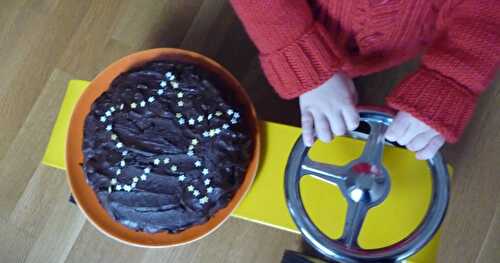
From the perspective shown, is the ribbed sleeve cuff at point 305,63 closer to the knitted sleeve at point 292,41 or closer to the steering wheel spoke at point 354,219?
the knitted sleeve at point 292,41

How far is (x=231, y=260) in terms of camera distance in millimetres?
1072

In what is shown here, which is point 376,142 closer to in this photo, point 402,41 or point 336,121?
point 336,121

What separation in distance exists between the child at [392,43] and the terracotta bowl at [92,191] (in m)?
0.17

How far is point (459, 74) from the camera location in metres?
0.61

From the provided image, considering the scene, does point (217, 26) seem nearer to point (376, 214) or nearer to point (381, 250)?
point (376, 214)

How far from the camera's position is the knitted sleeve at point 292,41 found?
2.13 feet

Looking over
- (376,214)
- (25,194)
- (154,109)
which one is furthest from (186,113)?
(25,194)

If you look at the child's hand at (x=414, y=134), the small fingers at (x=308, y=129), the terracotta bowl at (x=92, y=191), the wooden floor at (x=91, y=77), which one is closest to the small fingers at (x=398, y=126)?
the child's hand at (x=414, y=134)

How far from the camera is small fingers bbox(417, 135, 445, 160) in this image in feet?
2.14

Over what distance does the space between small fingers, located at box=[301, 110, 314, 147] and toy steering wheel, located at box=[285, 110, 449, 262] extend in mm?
16

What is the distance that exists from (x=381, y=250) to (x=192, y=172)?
0.32m

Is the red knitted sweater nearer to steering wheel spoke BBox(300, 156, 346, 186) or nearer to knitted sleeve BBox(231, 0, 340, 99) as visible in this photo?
knitted sleeve BBox(231, 0, 340, 99)

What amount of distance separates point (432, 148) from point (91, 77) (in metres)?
0.83

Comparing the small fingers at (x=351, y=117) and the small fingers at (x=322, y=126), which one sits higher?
the small fingers at (x=351, y=117)
